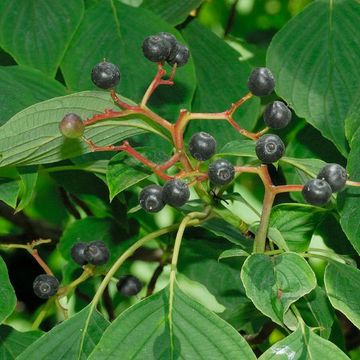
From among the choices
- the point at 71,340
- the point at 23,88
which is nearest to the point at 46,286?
the point at 71,340

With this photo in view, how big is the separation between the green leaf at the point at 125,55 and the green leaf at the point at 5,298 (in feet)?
1.30

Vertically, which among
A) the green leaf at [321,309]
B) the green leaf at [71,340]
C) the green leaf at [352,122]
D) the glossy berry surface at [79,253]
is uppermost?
the green leaf at [352,122]

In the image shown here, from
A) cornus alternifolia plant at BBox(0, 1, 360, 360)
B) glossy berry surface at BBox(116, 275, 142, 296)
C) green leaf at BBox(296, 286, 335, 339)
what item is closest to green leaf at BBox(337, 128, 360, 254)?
cornus alternifolia plant at BBox(0, 1, 360, 360)

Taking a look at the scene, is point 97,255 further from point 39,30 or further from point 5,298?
point 39,30

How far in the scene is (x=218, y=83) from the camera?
187cm

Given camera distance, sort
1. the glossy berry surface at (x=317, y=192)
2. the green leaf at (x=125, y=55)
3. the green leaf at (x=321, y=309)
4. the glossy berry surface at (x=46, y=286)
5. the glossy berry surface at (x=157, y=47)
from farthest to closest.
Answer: the green leaf at (x=125, y=55) < the glossy berry surface at (x=46, y=286) < the green leaf at (x=321, y=309) < the glossy berry surface at (x=157, y=47) < the glossy berry surface at (x=317, y=192)

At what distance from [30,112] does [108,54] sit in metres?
0.43

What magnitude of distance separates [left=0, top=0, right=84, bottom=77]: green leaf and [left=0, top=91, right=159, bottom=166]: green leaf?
301mm

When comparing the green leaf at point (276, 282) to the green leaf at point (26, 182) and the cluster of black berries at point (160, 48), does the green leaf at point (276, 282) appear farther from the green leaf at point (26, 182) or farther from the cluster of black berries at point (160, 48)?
the green leaf at point (26, 182)

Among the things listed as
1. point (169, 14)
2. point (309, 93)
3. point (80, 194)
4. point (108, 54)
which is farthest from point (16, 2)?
point (309, 93)

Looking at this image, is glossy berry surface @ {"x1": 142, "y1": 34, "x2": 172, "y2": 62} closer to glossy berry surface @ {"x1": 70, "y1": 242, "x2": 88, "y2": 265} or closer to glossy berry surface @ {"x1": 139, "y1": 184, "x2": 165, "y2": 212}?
glossy berry surface @ {"x1": 139, "y1": 184, "x2": 165, "y2": 212}

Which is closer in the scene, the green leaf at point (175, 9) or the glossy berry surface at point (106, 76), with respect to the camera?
the glossy berry surface at point (106, 76)

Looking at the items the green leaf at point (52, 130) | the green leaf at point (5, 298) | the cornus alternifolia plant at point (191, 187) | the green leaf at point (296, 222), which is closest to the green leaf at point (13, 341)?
the cornus alternifolia plant at point (191, 187)

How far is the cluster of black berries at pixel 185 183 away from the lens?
1.21 m
